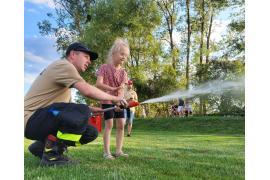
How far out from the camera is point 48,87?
278cm

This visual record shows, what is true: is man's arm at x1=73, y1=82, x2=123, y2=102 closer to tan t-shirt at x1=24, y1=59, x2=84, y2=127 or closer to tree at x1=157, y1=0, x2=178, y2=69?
tan t-shirt at x1=24, y1=59, x2=84, y2=127

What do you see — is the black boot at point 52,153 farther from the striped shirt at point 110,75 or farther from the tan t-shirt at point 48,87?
the striped shirt at point 110,75

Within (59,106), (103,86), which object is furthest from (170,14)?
(59,106)

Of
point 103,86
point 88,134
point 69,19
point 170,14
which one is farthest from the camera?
point 170,14

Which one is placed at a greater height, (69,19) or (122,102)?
(69,19)

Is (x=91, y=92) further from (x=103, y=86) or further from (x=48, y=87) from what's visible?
(x=103, y=86)

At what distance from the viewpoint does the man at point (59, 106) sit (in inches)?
105

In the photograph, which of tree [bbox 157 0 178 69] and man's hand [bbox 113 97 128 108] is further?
tree [bbox 157 0 178 69]

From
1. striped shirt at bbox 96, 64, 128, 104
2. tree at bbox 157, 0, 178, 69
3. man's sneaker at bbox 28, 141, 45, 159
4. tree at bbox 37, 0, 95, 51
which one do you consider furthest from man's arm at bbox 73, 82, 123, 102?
tree at bbox 157, 0, 178, 69

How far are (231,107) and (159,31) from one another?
28.1 feet

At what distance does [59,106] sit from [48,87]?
0.50 ft

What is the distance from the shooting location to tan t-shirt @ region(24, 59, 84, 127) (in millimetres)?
2703

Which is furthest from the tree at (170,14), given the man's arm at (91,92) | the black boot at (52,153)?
the man's arm at (91,92)

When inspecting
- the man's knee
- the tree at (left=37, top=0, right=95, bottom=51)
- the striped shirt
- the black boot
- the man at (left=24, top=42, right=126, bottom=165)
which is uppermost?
the tree at (left=37, top=0, right=95, bottom=51)
